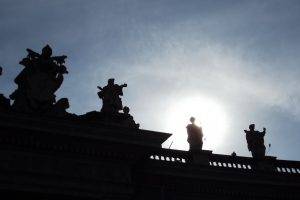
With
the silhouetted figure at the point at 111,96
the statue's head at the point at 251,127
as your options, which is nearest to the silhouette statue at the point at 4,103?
the silhouetted figure at the point at 111,96

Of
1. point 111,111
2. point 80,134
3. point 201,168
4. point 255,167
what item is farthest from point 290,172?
point 80,134

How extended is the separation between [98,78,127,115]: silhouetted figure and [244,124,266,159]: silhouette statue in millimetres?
7084

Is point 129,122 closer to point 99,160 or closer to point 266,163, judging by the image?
point 99,160

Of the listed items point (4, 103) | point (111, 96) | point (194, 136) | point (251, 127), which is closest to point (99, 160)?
point (111, 96)

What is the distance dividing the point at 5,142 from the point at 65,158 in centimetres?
227

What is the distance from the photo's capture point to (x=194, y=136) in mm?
23625

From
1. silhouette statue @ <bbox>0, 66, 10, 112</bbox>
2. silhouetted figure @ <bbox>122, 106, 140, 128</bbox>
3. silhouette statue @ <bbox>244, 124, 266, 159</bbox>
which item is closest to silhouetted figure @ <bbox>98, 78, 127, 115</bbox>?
silhouetted figure @ <bbox>122, 106, 140, 128</bbox>

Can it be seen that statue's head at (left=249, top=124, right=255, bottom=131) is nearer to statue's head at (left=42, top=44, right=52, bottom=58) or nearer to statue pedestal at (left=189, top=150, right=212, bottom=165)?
statue pedestal at (left=189, top=150, right=212, bottom=165)

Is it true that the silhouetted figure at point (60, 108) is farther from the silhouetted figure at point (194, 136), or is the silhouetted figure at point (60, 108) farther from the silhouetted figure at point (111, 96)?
the silhouetted figure at point (194, 136)

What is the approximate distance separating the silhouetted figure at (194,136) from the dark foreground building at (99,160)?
564mm

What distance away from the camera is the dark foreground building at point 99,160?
1814cm

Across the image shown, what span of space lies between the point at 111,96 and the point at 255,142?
7.74 m

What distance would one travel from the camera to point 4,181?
17562mm

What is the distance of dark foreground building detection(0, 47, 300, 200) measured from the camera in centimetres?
1814
